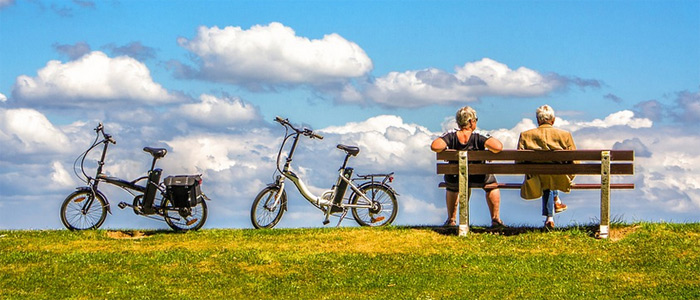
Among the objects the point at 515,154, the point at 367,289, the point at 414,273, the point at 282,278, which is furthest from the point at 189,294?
the point at 515,154

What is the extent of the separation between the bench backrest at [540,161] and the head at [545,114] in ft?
2.11

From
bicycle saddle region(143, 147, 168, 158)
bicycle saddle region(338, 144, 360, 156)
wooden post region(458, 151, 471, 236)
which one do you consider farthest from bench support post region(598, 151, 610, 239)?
bicycle saddle region(143, 147, 168, 158)

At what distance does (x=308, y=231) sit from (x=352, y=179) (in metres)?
1.42

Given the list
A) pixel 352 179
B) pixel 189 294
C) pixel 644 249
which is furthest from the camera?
pixel 352 179

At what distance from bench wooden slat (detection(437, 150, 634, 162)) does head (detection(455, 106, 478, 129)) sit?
23.6 inches

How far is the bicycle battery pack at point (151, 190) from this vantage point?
56.9 feet

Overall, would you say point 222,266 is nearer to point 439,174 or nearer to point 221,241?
point 221,241

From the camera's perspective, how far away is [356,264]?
14086 mm

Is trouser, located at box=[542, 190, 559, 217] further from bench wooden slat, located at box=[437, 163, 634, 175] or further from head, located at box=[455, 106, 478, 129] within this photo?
head, located at box=[455, 106, 478, 129]

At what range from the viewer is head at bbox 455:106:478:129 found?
16.5 m

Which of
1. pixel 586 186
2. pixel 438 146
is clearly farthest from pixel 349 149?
pixel 586 186

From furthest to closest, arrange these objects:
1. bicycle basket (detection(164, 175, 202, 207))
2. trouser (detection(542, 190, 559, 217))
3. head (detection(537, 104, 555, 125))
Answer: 1. bicycle basket (detection(164, 175, 202, 207))
2. trouser (detection(542, 190, 559, 217))
3. head (detection(537, 104, 555, 125))

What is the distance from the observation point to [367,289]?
12.7 meters

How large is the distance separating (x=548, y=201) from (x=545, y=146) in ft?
3.41
